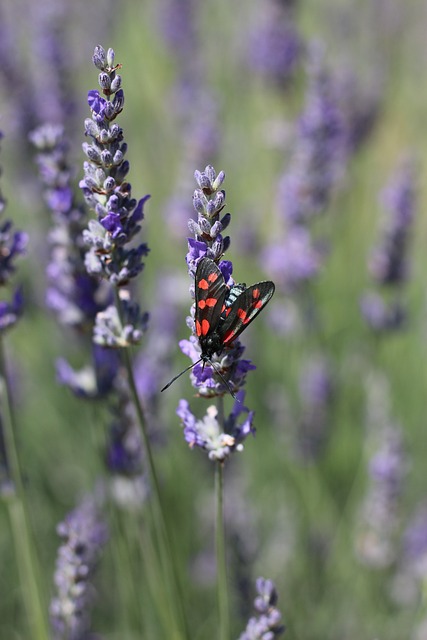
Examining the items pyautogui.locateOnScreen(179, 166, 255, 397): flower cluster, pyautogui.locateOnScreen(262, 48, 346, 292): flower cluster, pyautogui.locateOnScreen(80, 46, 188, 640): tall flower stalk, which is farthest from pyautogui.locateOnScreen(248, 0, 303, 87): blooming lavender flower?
pyautogui.locateOnScreen(179, 166, 255, 397): flower cluster

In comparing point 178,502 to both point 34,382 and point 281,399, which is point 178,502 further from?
point 34,382

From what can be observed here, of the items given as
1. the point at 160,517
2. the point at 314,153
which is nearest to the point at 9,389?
the point at 160,517

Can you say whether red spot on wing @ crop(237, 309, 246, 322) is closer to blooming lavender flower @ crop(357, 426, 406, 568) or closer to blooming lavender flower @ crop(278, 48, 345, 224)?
blooming lavender flower @ crop(357, 426, 406, 568)

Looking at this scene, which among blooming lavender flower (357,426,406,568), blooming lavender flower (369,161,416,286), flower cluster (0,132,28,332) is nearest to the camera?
flower cluster (0,132,28,332)

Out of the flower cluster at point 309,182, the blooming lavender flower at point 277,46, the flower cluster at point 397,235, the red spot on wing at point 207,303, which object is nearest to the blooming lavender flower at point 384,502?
the flower cluster at point 397,235

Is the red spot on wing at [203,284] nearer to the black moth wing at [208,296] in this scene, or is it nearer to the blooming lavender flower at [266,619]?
the black moth wing at [208,296]
